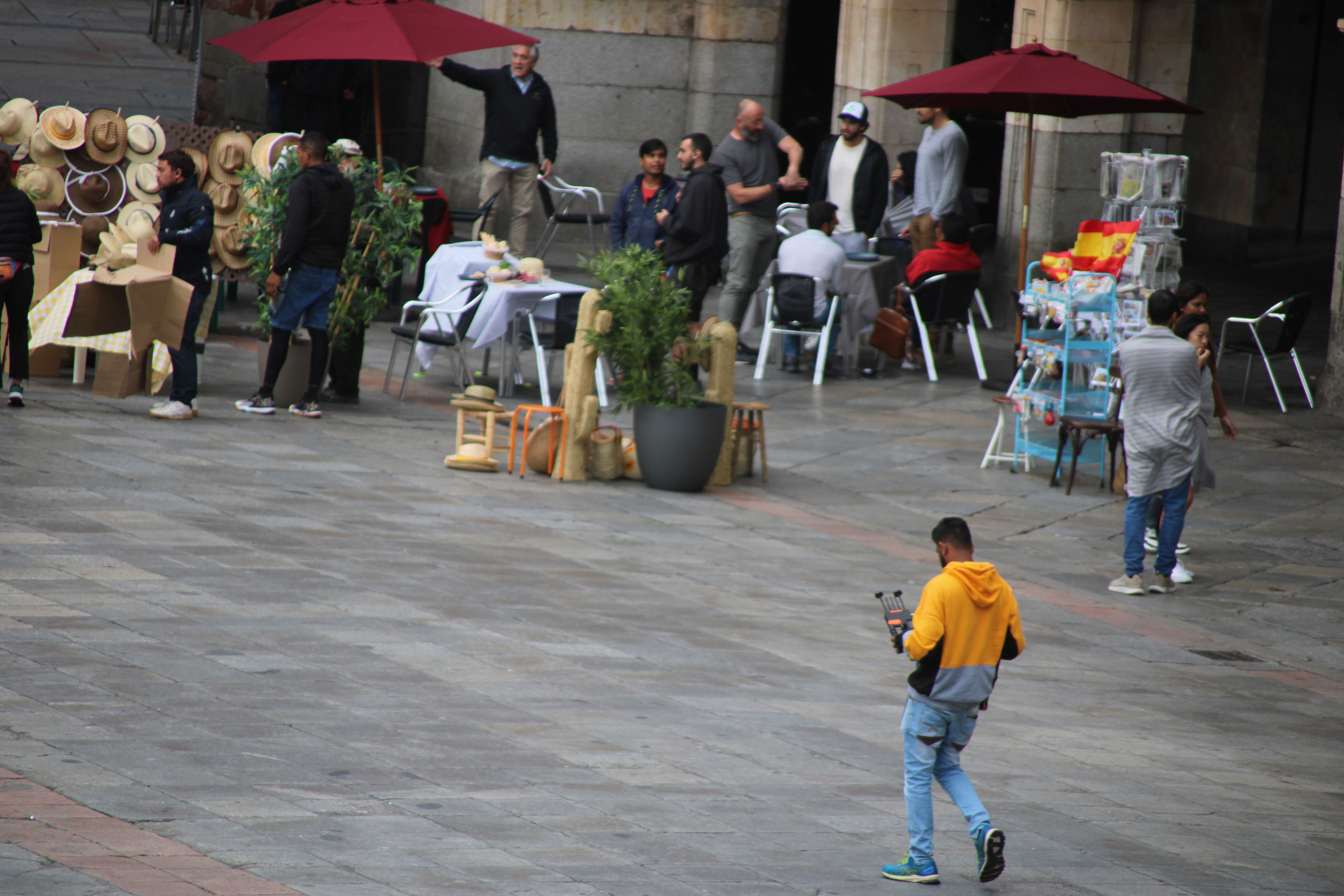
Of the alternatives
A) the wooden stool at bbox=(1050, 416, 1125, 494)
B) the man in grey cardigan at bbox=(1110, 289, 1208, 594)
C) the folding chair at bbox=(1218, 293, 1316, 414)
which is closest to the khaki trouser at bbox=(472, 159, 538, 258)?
the wooden stool at bbox=(1050, 416, 1125, 494)

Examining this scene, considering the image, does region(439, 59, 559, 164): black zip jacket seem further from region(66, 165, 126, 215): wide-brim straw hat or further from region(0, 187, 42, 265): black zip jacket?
region(0, 187, 42, 265): black zip jacket

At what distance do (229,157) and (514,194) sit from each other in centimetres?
280

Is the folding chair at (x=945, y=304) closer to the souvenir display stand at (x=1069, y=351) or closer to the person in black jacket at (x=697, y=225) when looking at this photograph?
the souvenir display stand at (x=1069, y=351)

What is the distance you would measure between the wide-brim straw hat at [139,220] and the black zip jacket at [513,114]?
11.1ft

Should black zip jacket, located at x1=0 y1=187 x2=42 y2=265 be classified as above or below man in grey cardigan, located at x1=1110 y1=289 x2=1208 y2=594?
above

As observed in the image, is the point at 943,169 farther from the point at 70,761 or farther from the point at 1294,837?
the point at 70,761

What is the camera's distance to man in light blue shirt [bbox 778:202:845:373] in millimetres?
13586

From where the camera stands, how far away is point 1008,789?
628 centimetres

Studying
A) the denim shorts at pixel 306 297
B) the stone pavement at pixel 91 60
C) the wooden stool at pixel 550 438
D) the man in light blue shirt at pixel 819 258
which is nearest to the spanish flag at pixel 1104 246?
the man in light blue shirt at pixel 819 258

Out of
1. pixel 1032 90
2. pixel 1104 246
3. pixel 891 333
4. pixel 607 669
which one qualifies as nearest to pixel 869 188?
pixel 891 333

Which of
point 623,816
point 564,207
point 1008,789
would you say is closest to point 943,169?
point 564,207

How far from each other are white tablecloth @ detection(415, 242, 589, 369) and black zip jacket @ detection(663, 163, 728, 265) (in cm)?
79

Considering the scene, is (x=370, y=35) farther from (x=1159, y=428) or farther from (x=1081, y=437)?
(x=1159, y=428)

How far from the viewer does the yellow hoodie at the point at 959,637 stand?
5328mm
